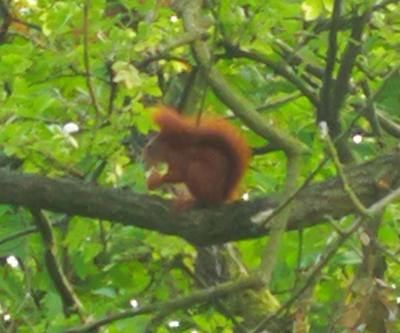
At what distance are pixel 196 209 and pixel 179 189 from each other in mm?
1011

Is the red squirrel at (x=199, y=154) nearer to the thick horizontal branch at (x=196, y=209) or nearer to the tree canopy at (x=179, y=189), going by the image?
the tree canopy at (x=179, y=189)

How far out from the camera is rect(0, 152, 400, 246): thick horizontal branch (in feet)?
9.75

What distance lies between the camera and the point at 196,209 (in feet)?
10.2

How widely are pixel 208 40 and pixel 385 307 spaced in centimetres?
140

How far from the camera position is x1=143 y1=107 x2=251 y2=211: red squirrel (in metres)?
3.53

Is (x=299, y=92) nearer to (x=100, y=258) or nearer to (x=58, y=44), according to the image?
(x=58, y=44)

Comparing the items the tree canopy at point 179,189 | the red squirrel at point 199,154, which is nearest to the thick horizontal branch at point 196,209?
the tree canopy at point 179,189

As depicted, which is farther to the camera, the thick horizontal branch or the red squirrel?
the red squirrel

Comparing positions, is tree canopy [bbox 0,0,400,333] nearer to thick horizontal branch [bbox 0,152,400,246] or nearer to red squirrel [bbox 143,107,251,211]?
thick horizontal branch [bbox 0,152,400,246]

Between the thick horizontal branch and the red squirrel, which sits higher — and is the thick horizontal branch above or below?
below

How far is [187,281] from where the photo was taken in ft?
13.9


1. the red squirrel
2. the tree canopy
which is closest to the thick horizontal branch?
the tree canopy

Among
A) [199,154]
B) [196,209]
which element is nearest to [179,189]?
[199,154]

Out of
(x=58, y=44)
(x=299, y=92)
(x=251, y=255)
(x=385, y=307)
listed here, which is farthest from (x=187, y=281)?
(x=385, y=307)
